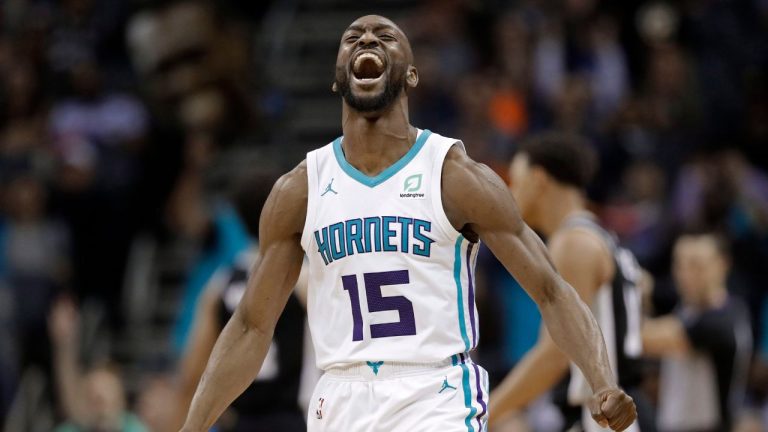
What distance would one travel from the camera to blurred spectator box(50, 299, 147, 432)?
11.6 metres

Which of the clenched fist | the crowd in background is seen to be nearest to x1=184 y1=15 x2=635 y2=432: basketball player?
the clenched fist

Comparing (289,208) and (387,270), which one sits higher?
(289,208)

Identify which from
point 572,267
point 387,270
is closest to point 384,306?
point 387,270

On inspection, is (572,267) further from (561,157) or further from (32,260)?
(32,260)

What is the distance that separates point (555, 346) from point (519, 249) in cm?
164

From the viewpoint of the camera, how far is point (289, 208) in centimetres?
611

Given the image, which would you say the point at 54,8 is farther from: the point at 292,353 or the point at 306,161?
the point at 306,161

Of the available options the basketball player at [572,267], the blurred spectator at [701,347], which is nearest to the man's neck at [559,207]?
the basketball player at [572,267]

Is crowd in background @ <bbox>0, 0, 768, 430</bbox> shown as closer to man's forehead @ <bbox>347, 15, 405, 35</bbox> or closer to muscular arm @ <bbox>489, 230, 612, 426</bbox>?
muscular arm @ <bbox>489, 230, 612, 426</bbox>

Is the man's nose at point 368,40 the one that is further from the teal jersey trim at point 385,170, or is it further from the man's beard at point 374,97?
the teal jersey trim at point 385,170

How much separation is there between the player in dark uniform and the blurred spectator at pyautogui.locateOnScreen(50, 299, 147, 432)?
2.72 m

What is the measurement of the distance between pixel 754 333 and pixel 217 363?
7656mm

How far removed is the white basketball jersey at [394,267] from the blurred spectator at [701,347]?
3.70m

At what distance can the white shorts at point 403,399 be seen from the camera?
5703 mm
